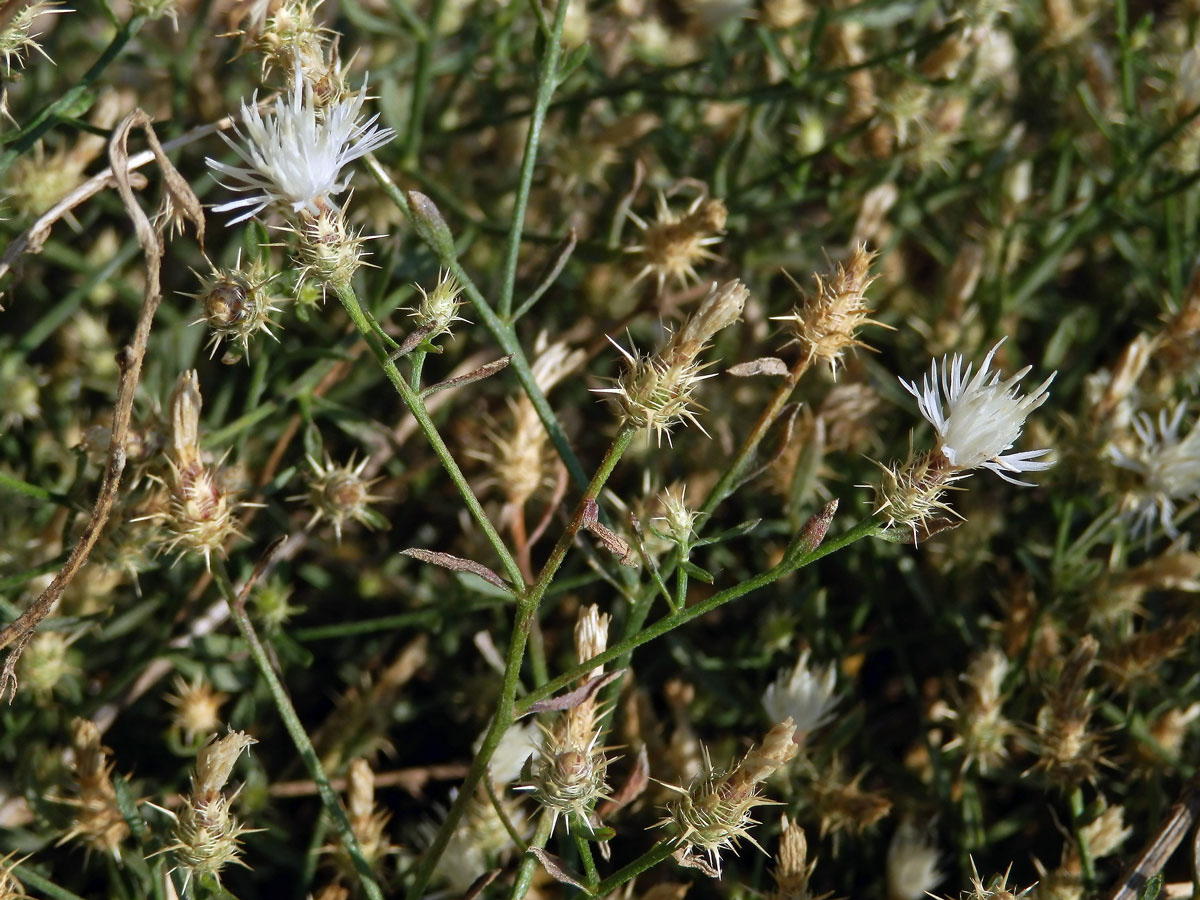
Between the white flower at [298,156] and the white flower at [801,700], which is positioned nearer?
the white flower at [298,156]

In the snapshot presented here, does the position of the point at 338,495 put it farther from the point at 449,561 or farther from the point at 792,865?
the point at 792,865

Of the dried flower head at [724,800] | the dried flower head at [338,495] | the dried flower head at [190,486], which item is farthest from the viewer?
the dried flower head at [338,495]

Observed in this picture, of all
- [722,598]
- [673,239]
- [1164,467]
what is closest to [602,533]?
[722,598]

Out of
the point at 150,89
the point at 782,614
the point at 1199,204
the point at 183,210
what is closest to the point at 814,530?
the point at 782,614

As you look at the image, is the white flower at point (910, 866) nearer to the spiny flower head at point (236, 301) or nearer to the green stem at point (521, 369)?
the green stem at point (521, 369)

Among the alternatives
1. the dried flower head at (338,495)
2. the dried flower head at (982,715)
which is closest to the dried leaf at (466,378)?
the dried flower head at (338,495)

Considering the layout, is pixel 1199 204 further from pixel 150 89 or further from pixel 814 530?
pixel 150 89

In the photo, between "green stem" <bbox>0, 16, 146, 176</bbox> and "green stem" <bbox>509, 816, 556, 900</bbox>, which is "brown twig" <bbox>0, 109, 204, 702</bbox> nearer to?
"green stem" <bbox>0, 16, 146, 176</bbox>

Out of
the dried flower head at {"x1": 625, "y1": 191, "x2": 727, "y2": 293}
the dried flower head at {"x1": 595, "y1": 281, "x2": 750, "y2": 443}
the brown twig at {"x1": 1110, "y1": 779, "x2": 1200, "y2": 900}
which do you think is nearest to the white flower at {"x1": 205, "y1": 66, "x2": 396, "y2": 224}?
the dried flower head at {"x1": 595, "y1": 281, "x2": 750, "y2": 443}
